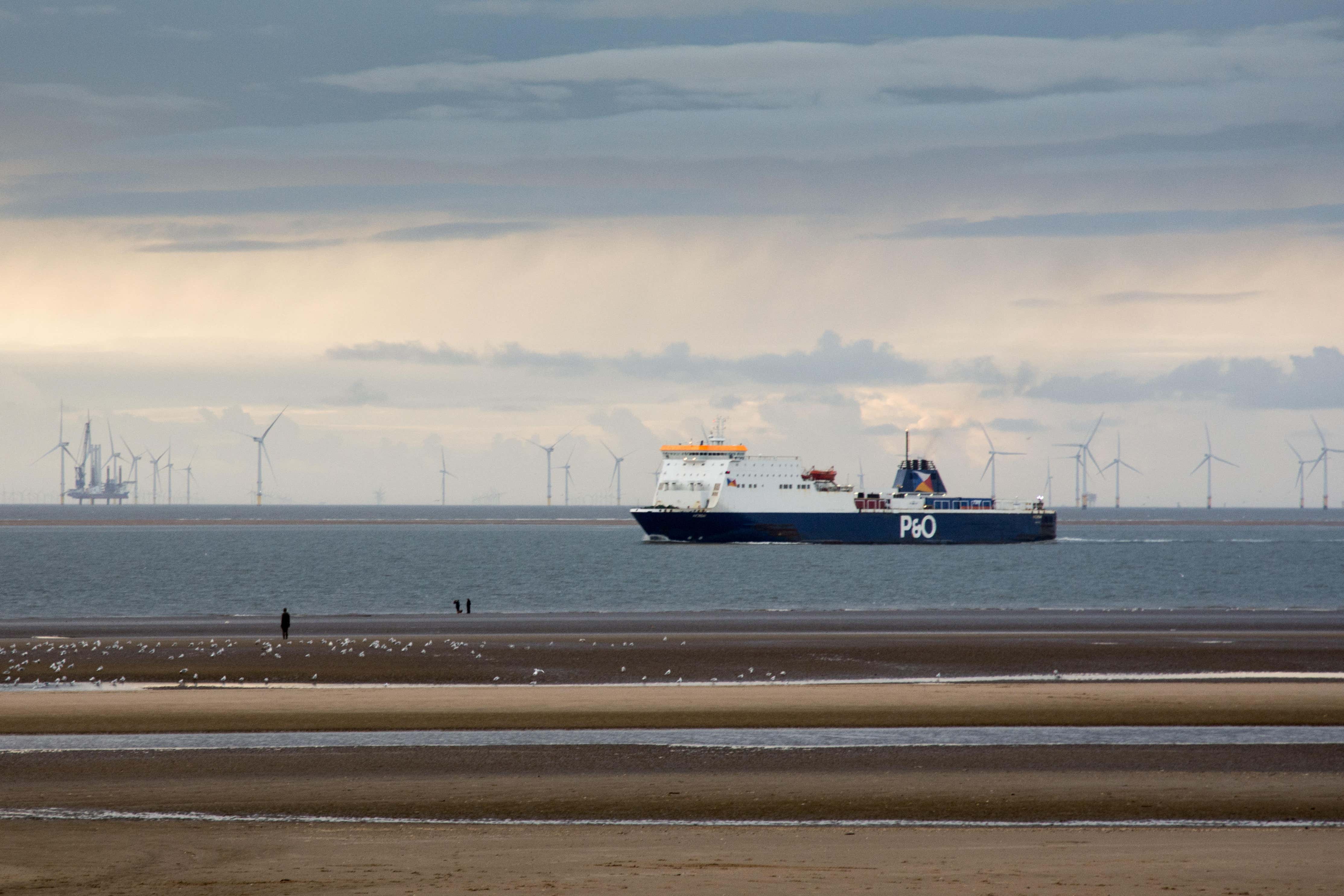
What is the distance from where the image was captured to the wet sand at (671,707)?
85.3 feet

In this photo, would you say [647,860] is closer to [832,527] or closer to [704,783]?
[704,783]

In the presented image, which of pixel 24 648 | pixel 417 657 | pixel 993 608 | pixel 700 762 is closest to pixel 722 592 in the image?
A: pixel 993 608

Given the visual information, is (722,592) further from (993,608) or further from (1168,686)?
(1168,686)

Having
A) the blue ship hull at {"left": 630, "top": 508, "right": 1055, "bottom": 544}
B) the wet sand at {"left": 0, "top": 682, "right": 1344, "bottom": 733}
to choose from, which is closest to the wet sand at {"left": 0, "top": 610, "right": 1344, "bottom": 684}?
the wet sand at {"left": 0, "top": 682, "right": 1344, "bottom": 733}

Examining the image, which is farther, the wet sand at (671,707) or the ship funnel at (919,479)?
the ship funnel at (919,479)

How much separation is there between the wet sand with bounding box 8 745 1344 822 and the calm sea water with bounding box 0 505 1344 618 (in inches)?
1371

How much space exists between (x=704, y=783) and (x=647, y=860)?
538cm

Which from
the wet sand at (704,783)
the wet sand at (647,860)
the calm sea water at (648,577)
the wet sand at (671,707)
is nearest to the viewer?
the wet sand at (647,860)

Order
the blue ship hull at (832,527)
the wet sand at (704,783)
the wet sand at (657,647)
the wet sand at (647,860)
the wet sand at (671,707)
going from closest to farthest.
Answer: the wet sand at (647,860)
the wet sand at (704,783)
the wet sand at (671,707)
the wet sand at (657,647)
the blue ship hull at (832,527)

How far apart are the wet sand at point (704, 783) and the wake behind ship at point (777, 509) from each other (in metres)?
96.1

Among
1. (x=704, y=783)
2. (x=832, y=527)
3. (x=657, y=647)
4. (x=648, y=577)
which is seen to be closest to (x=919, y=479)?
(x=832, y=527)

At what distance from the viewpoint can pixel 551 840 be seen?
1620cm

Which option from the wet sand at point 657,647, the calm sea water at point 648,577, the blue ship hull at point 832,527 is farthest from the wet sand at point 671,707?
the blue ship hull at point 832,527

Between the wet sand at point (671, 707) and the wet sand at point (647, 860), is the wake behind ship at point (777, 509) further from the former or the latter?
the wet sand at point (647, 860)
